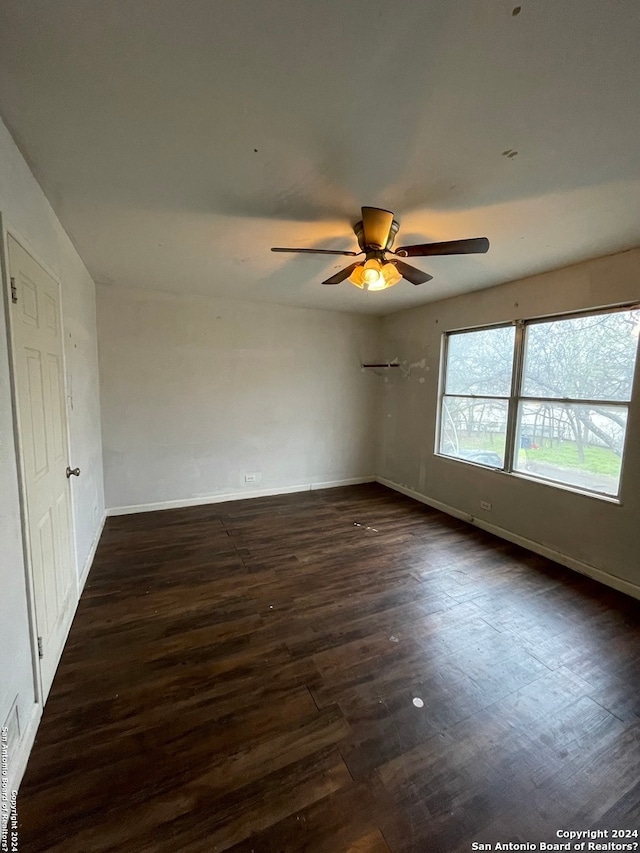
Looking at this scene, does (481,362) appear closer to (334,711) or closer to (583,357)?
(583,357)

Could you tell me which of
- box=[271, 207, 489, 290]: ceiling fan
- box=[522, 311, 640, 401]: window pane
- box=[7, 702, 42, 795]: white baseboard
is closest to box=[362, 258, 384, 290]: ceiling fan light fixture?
box=[271, 207, 489, 290]: ceiling fan

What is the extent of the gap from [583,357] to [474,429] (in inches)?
49.0

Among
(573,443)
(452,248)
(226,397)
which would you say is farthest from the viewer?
(226,397)

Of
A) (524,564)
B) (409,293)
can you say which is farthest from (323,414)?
(524,564)

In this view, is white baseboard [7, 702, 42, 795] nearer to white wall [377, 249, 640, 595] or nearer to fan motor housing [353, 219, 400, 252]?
fan motor housing [353, 219, 400, 252]

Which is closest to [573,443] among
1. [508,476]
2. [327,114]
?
[508,476]

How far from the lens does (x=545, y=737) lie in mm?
1481

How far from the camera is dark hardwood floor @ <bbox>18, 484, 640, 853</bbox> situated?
3.87ft

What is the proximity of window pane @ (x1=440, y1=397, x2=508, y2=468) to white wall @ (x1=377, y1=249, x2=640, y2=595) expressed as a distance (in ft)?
0.45

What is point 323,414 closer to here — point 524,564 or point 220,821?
point 524,564

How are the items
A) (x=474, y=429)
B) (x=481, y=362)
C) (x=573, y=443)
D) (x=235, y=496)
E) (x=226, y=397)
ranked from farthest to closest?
(x=235, y=496) < (x=226, y=397) < (x=474, y=429) < (x=481, y=362) < (x=573, y=443)

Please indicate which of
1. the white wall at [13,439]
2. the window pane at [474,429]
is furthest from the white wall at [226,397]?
the window pane at [474,429]

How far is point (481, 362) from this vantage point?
3.68 metres

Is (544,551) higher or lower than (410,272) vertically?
lower
